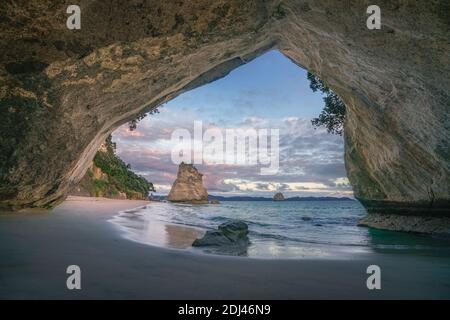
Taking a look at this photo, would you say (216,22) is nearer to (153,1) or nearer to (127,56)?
(153,1)

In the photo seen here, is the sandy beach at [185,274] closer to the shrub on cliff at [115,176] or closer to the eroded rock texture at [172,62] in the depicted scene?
the eroded rock texture at [172,62]

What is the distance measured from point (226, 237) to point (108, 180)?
4117 cm

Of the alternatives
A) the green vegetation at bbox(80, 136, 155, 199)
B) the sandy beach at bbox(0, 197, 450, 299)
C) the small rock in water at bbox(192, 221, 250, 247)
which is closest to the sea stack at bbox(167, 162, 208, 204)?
the green vegetation at bbox(80, 136, 155, 199)

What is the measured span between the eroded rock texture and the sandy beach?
187 centimetres

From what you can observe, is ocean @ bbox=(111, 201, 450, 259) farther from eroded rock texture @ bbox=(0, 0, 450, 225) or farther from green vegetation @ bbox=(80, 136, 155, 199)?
green vegetation @ bbox=(80, 136, 155, 199)

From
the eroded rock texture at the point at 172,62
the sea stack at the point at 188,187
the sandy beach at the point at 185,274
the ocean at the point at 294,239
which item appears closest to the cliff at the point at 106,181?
the sea stack at the point at 188,187

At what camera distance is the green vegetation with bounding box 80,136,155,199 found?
1554 inches

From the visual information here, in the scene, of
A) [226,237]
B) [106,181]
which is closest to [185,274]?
[226,237]

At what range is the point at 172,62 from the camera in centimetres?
591

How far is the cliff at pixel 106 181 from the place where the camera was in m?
38.6

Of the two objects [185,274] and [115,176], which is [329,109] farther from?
[115,176]

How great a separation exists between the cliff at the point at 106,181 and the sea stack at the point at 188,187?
48.2 feet

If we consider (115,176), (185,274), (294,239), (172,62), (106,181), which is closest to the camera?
(185,274)
